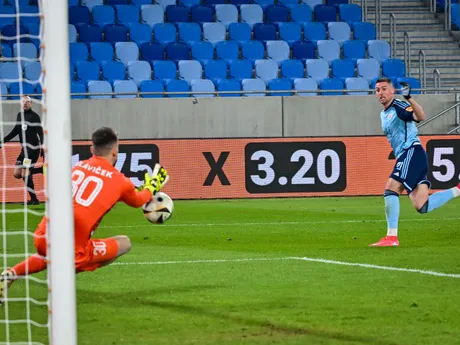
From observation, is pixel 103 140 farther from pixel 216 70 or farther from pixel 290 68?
pixel 290 68

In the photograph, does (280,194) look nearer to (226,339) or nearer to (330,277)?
(330,277)

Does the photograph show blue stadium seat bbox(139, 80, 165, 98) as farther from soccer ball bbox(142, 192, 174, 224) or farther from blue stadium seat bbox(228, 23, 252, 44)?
soccer ball bbox(142, 192, 174, 224)

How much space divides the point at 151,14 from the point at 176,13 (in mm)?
618

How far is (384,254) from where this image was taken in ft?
34.9

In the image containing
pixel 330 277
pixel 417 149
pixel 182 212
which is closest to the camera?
pixel 330 277

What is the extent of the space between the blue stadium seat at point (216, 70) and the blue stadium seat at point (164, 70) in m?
0.72

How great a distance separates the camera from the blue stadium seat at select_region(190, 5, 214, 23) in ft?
80.0

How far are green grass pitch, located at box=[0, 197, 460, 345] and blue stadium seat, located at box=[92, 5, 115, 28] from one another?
32.5ft

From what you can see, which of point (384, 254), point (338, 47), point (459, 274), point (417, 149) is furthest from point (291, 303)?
point (338, 47)

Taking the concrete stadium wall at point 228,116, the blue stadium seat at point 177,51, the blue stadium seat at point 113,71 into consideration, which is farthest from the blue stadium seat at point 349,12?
the blue stadium seat at point 113,71

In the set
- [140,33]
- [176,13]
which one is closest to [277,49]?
[176,13]

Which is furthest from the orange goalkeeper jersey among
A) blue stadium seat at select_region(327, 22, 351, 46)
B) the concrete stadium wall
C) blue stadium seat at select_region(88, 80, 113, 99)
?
blue stadium seat at select_region(327, 22, 351, 46)

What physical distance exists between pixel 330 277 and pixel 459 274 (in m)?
1.09

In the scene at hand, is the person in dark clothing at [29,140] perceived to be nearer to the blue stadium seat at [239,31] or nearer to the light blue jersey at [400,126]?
the blue stadium seat at [239,31]
